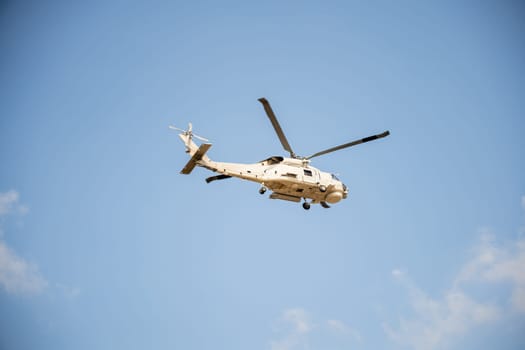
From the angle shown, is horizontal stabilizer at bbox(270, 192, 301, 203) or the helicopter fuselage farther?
horizontal stabilizer at bbox(270, 192, 301, 203)

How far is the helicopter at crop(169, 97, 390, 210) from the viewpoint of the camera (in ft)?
141

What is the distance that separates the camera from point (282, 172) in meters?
44.6

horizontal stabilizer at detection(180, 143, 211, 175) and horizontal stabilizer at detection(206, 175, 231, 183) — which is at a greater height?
horizontal stabilizer at detection(206, 175, 231, 183)

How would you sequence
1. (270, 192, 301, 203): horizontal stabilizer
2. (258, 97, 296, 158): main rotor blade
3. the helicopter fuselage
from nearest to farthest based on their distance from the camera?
(258, 97, 296, 158): main rotor blade
the helicopter fuselage
(270, 192, 301, 203): horizontal stabilizer

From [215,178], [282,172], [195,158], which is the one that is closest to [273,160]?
[282,172]

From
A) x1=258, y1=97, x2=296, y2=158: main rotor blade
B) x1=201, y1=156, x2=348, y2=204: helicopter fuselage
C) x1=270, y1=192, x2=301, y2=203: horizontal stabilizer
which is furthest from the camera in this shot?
x1=270, y1=192, x2=301, y2=203: horizontal stabilizer

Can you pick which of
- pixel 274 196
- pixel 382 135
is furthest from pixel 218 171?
pixel 382 135

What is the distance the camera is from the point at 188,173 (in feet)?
141

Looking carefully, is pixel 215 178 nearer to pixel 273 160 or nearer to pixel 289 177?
pixel 273 160

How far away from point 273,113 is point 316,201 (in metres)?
8.63

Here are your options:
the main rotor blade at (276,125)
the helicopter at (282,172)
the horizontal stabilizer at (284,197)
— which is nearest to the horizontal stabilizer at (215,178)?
the helicopter at (282,172)

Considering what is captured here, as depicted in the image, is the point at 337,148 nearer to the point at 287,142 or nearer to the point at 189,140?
the point at 287,142

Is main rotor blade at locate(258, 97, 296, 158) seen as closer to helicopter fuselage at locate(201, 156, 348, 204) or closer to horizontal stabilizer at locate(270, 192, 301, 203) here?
helicopter fuselage at locate(201, 156, 348, 204)

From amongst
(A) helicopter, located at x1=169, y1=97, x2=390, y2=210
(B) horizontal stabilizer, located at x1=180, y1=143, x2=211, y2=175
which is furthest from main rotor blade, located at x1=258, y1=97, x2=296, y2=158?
(B) horizontal stabilizer, located at x1=180, y1=143, x2=211, y2=175
